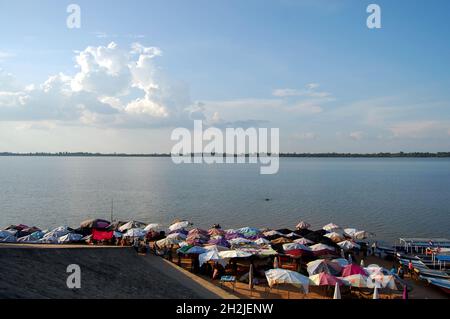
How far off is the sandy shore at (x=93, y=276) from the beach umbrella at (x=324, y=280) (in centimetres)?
478

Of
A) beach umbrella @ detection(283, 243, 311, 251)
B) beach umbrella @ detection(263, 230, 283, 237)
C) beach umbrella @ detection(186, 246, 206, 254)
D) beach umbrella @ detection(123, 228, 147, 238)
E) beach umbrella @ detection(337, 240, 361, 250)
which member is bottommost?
beach umbrella @ detection(337, 240, 361, 250)

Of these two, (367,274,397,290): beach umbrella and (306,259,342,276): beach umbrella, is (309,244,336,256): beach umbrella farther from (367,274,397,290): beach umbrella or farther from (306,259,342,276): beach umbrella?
(367,274,397,290): beach umbrella

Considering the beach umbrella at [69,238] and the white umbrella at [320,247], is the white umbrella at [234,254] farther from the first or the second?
the beach umbrella at [69,238]

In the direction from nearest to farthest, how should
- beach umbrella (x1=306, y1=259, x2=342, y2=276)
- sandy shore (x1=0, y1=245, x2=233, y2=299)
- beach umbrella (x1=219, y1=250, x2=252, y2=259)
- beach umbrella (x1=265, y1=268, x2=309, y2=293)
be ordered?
sandy shore (x1=0, y1=245, x2=233, y2=299) < beach umbrella (x1=265, y1=268, x2=309, y2=293) < beach umbrella (x1=306, y1=259, x2=342, y2=276) < beach umbrella (x1=219, y1=250, x2=252, y2=259)

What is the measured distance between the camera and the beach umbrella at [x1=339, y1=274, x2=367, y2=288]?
60.7 ft

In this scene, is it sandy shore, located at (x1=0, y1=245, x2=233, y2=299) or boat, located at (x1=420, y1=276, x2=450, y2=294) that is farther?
boat, located at (x1=420, y1=276, x2=450, y2=294)

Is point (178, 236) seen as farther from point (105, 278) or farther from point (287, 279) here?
point (105, 278)

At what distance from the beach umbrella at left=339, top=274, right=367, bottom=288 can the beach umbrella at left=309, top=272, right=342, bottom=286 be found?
34 centimetres

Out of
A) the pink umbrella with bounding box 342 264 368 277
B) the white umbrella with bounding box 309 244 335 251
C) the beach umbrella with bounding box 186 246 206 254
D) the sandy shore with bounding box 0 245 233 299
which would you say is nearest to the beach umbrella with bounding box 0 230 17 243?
the beach umbrella with bounding box 186 246 206 254

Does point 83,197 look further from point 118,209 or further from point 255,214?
point 255,214
